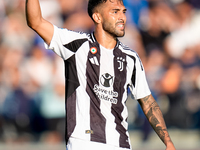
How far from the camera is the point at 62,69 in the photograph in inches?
314

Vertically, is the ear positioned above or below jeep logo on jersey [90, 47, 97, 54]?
above

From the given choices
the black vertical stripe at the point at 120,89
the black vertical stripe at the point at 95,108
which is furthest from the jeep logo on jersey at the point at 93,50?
the black vertical stripe at the point at 120,89

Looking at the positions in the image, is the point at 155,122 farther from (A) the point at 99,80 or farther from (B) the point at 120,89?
(A) the point at 99,80

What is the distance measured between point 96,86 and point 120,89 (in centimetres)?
26

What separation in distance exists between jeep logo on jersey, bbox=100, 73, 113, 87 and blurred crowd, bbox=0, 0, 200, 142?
15.1 feet

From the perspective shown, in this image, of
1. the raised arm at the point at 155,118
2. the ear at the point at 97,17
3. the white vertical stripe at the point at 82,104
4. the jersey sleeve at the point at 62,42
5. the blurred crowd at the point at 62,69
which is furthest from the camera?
the blurred crowd at the point at 62,69

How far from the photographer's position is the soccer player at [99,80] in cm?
322

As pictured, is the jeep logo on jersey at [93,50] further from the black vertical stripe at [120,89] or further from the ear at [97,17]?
the ear at [97,17]

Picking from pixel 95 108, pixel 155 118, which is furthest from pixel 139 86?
pixel 95 108

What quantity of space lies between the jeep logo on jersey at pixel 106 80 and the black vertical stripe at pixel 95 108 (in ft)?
0.16

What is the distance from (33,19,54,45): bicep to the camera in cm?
322

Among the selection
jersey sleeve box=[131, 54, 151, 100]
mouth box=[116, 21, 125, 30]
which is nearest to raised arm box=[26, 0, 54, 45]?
mouth box=[116, 21, 125, 30]

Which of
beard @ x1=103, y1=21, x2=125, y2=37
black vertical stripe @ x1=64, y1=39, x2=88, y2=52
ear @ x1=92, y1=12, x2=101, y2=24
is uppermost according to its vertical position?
ear @ x1=92, y1=12, x2=101, y2=24

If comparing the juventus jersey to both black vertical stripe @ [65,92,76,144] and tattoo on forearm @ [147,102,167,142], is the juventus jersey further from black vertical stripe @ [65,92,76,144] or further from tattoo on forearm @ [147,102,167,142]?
tattoo on forearm @ [147,102,167,142]
